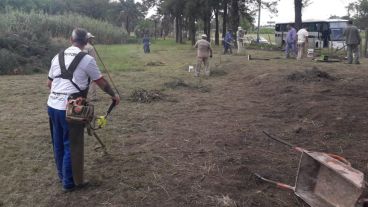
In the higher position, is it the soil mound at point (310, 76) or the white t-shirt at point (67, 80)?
the white t-shirt at point (67, 80)

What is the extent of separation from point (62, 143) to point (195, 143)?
2636 mm

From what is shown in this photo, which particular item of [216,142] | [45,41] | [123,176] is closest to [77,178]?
[123,176]

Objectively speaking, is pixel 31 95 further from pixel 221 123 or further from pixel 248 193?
pixel 248 193

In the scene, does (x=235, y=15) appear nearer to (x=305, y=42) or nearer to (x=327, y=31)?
(x=327, y=31)

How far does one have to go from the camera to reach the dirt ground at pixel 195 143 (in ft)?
17.9

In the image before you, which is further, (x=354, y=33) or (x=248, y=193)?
(x=354, y=33)

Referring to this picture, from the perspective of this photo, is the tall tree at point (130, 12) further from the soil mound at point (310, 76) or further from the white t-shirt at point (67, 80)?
the white t-shirt at point (67, 80)

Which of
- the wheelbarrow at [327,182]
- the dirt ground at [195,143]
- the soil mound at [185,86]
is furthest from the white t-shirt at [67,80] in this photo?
the soil mound at [185,86]

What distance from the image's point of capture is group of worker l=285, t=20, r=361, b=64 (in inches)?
754

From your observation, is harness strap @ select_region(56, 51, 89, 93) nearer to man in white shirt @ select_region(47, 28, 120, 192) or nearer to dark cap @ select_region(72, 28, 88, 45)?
man in white shirt @ select_region(47, 28, 120, 192)

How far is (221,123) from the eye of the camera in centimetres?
923

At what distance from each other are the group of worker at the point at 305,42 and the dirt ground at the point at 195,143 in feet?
18.6

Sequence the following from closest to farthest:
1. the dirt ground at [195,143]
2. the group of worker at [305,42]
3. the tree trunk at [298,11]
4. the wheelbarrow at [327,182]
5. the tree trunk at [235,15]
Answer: the wheelbarrow at [327,182], the dirt ground at [195,143], the group of worker at [305,42], the tree trunk at [298,11], the tree trunk at [235,15]

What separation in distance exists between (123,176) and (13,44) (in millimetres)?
17002
